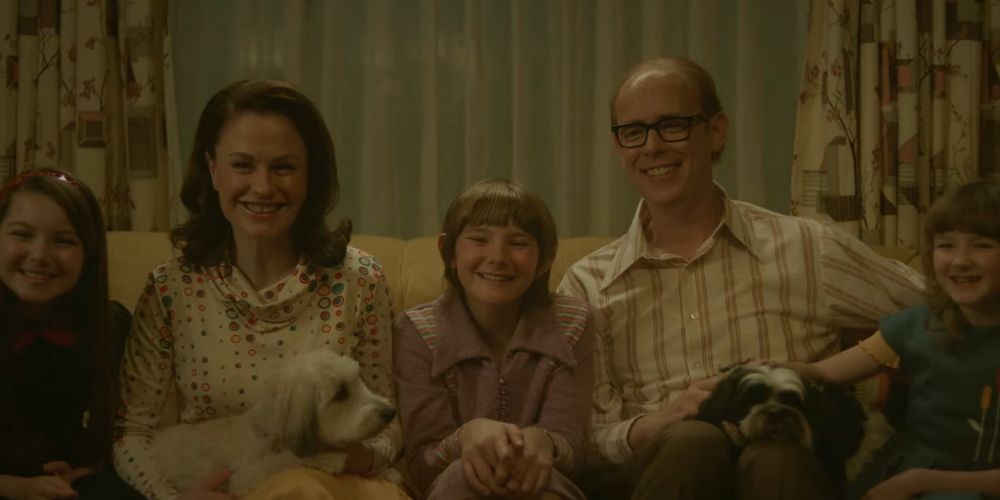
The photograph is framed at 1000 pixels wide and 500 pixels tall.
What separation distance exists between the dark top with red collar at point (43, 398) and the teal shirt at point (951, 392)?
5.56ft

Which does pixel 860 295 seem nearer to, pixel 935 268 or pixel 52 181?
pixel 935 268

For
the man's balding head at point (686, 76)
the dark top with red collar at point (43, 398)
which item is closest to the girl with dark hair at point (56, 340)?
the dark top with red collar at point (43, 398)

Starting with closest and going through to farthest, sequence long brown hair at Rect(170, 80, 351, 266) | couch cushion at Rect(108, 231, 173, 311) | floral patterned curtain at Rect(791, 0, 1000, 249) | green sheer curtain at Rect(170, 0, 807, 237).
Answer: long brown hair at Rect(170, 80, 351, 266), couch cushion at Rect(108, 231, 173, 311), floral patterned curtain at Rect(791, 0, 1000, 249), green sheer curtain at Rect(170, 0, 807, 237)

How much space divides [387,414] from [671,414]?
58 cm

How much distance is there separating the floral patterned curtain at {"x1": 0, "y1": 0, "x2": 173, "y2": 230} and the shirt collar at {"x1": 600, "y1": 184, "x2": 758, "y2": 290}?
5.63ft

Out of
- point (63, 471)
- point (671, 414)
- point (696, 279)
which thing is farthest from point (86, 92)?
point (671, 414)

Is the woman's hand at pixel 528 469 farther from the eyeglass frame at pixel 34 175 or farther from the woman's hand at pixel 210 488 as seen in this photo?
the eyeglass frame at pixel 34 175

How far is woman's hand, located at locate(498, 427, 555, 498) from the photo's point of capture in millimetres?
1586

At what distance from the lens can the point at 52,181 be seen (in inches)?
68.3

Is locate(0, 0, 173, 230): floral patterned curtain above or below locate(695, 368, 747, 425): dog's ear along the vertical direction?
above

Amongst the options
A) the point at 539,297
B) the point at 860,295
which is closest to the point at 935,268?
the point at 860,295

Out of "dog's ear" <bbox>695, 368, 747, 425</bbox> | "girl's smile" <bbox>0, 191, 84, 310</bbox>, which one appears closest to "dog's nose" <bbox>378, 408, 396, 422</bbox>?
"dog's ear" <bbox>695, 368, 747, 425</bbox>

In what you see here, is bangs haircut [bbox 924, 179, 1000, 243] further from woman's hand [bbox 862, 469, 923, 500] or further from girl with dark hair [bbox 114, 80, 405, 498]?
girl with dark hair [bbox 114, 80, 405, 498]

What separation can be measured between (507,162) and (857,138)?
4.02ft
